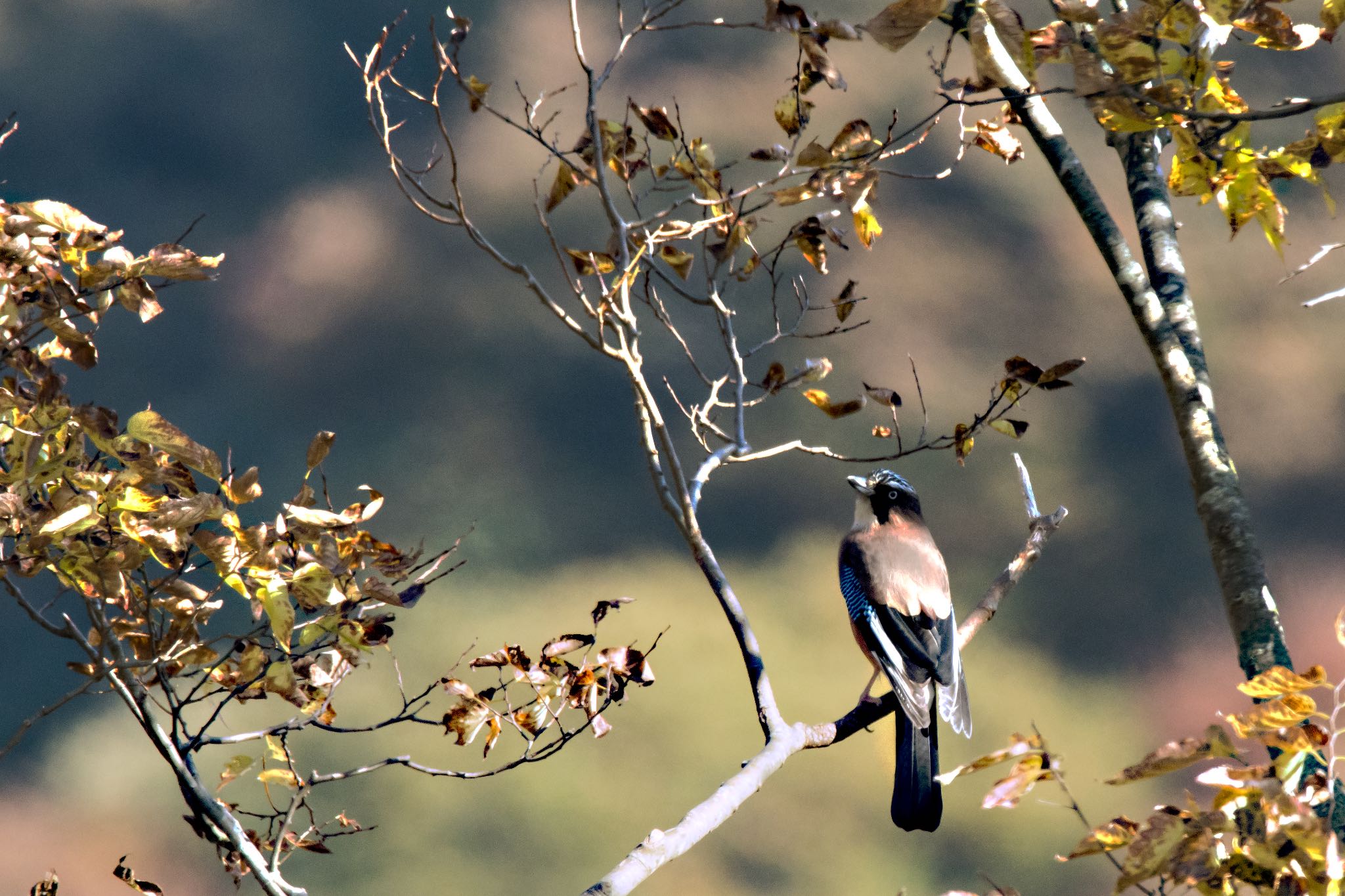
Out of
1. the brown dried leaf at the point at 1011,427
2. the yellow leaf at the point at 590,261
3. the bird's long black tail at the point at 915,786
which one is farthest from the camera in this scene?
the bird's long black tail at the point at 915,786

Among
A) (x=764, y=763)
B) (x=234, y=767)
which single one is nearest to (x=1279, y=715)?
(x=764, y=763)

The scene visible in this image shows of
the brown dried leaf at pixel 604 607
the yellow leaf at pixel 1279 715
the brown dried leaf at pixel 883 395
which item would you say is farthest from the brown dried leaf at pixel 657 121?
the yellow leaf at pixel 1279 715

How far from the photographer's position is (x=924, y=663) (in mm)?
2635

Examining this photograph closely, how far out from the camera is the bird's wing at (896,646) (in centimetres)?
258

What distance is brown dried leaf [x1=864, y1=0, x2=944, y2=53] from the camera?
1.51 meters

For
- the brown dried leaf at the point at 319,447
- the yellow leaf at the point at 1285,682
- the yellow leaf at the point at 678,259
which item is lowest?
the yellow leaf at the point at 1285,682

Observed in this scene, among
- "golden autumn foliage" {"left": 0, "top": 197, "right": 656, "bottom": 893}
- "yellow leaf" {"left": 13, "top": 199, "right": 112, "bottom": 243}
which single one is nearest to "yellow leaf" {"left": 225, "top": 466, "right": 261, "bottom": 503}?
"golden autumn foliage" {"left": 0, "top": 197, "right": 656, "bottom": 893}

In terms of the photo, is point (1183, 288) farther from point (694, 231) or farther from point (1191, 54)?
point (694, 231)

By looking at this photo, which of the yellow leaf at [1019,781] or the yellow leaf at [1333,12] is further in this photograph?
the yellow leaf at [1333,12]

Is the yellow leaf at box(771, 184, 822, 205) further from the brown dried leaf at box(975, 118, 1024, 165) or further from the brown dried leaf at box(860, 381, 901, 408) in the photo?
the brown dried leaf at box(975, 118, 1024, 165)

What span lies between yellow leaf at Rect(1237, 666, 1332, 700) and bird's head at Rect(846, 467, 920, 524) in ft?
5.83

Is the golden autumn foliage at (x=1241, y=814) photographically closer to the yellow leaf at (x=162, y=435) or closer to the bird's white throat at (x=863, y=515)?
the yellow leaf at (x=162, y=435)

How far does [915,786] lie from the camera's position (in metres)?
2.48

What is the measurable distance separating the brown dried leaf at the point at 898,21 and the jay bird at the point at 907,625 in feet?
4.96
